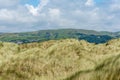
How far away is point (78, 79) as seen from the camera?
45.5ft

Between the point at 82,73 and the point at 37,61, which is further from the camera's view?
the point at 37,61

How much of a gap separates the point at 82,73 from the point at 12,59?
31.7 feet

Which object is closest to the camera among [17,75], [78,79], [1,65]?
[78,79]

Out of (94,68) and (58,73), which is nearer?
Result: (94,68)

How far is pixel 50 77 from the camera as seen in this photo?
1892 cm

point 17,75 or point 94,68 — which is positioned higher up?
point 94,68

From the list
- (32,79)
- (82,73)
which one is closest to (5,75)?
(32,79)

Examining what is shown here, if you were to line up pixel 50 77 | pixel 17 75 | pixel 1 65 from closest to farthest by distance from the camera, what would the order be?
pixel 50 77, pixel 17 75, pixel 1 65

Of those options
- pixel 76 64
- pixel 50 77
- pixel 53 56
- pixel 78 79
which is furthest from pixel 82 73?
pixel 53 56

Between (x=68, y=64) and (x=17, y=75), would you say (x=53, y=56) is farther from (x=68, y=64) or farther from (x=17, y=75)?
(x=17, y=75)

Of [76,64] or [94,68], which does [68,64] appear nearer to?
[76,64]

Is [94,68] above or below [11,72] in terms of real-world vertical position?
above

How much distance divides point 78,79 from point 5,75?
795 centimetres

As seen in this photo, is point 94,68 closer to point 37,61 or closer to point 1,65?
point 37,61
